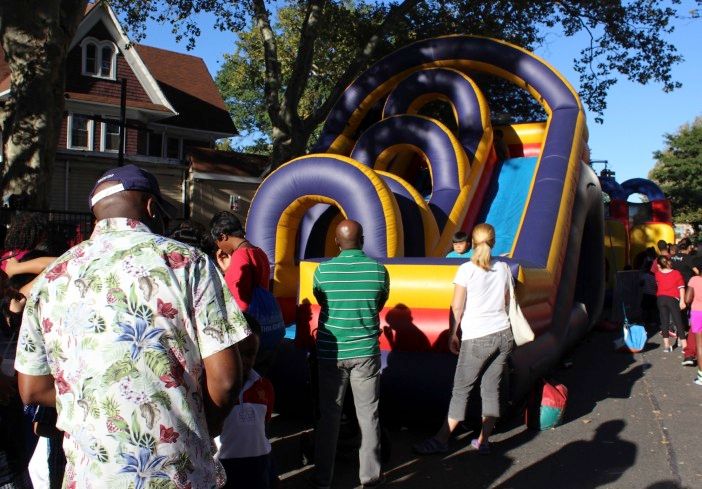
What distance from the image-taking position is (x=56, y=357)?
202cm

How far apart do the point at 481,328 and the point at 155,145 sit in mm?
21883

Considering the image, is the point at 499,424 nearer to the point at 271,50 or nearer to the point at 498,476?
the point at 498,476

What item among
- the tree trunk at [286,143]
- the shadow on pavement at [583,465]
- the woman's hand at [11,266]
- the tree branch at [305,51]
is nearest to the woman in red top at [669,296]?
the shadow on pavement at [583,465]

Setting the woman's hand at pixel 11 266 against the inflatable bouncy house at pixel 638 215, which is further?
the inflatable bouncy house at pixel 638 215

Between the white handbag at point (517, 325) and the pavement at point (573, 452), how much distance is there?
0.82 metres

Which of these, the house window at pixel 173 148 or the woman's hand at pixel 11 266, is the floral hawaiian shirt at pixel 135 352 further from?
the house window at pixel 173 148

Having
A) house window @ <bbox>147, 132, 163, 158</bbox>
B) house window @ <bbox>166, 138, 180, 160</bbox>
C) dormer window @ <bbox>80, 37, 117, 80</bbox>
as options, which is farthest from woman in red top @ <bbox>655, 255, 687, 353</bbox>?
dormer window @ <bbox>80, 37, 117, 80</bbox>

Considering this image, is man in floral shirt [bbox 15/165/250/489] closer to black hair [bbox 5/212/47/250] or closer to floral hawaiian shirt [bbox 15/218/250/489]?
floral hawaiian shirt [bbox 15/218/250/489]

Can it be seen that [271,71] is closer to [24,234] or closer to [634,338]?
[634,338]

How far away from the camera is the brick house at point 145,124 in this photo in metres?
18.2

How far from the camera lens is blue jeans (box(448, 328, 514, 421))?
15.3 ft

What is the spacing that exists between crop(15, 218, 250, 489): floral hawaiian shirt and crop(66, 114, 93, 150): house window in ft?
71.8

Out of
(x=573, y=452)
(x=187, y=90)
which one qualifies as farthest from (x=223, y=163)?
(x=573, y=452)

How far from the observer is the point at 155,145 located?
24719mm
